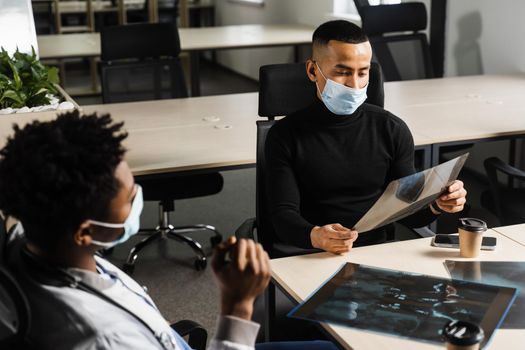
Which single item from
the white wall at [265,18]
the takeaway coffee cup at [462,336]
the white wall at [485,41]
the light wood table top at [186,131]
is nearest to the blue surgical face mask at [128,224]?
the takeaway coffee cup at [462,336]

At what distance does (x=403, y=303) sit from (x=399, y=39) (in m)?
3.16

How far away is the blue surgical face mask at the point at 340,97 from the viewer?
224cm

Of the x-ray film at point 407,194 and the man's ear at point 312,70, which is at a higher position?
the man's ear at point 312,70

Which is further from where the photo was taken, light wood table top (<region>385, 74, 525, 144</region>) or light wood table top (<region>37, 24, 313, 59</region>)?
light wood table top (<region>37, 24, 313, 59</region>)

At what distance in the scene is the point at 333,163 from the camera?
2289 millimetres

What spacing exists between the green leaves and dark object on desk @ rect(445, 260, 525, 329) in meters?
2.20

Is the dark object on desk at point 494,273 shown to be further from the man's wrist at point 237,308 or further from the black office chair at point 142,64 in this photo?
the black office chair at point 142,64

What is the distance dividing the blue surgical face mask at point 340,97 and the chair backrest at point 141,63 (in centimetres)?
207

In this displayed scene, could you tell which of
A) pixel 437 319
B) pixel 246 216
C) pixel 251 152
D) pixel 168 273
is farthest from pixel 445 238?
pixel 246 216

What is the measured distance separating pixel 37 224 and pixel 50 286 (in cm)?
10

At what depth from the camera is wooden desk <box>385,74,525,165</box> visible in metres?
3.18

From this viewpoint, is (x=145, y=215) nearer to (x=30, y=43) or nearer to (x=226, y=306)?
(x=30, y=43)

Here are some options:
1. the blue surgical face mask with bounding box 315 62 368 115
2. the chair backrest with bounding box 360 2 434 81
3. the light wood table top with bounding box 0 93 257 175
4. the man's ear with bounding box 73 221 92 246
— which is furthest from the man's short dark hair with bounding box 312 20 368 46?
the chair backrest with bounding box 360 2 434 81

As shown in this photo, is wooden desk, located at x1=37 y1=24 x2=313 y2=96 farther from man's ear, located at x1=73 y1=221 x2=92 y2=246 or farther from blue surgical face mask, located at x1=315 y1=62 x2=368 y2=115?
man's ear, located at x1=73 y1=221 x2=92 y2=246
